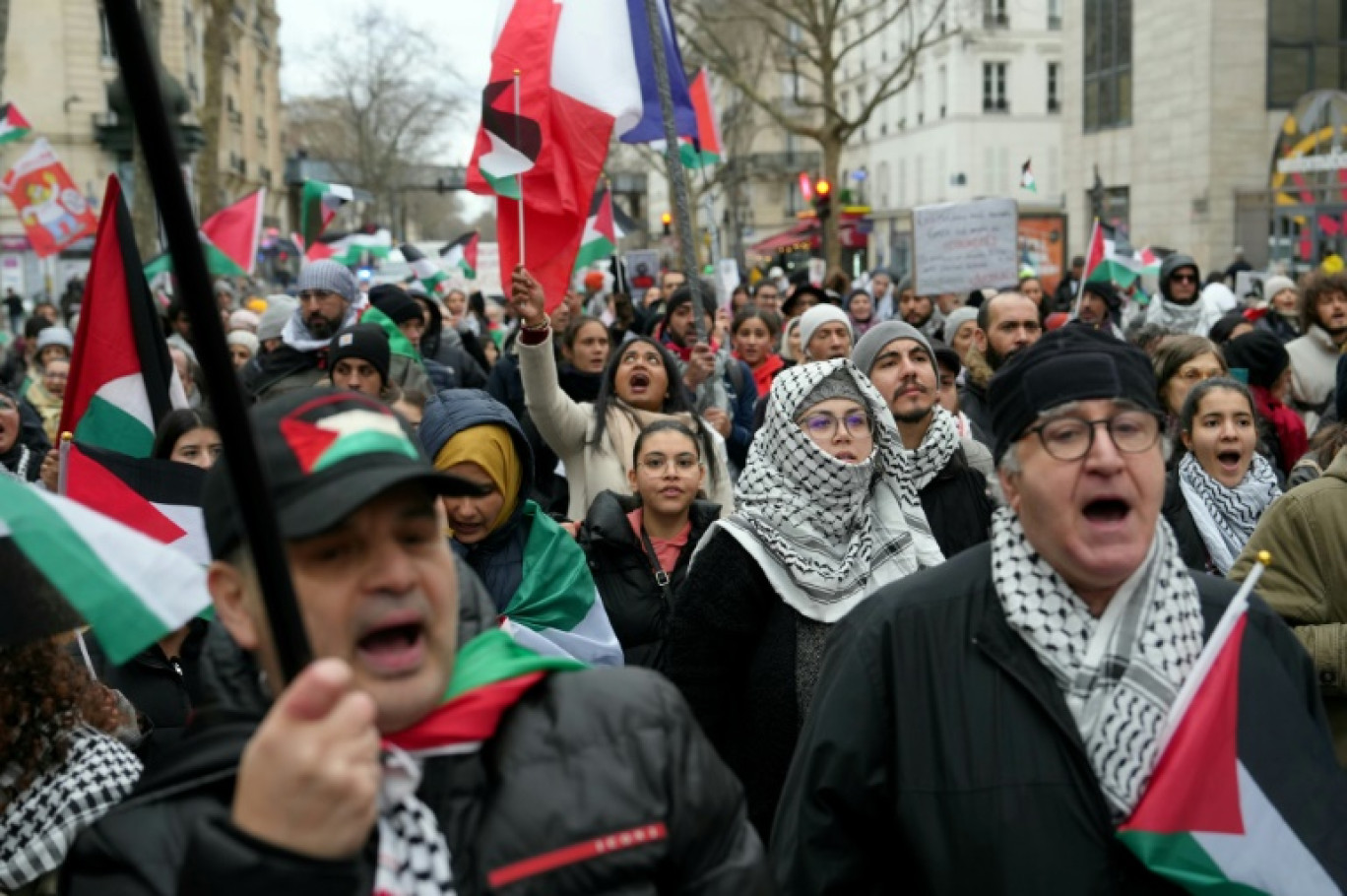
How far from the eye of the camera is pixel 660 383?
723 cm

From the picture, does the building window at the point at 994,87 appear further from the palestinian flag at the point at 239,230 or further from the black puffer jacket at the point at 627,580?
the black puffer jacket at the point at 627,580

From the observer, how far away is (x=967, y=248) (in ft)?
45.7

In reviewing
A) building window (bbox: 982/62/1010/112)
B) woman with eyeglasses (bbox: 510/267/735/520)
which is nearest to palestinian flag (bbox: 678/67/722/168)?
woman with eyeglasses (bbox: 510/267/735/520)

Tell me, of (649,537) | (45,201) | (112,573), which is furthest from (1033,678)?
(45,201)

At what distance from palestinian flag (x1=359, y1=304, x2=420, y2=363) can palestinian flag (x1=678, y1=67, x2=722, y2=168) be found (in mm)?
2243

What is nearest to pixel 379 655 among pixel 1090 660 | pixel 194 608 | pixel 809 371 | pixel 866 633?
pixel 194 608

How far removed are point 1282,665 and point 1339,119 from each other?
2686 centimetres

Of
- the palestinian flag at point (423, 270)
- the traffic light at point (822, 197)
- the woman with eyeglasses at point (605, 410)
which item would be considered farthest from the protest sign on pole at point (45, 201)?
the woman with eyeglasses at point (605, 410)

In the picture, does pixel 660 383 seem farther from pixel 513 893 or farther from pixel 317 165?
pixel 317 165

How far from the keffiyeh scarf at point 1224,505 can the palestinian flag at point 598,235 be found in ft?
24.9

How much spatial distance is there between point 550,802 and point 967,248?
40.4ft

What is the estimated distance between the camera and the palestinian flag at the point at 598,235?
12914 mm

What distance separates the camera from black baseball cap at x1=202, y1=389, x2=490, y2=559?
1988 mm

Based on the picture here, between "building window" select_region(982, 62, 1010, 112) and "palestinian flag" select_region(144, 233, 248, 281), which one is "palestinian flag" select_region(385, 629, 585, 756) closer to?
"palestinian flag" select_region(144, 233, 248, 281)
